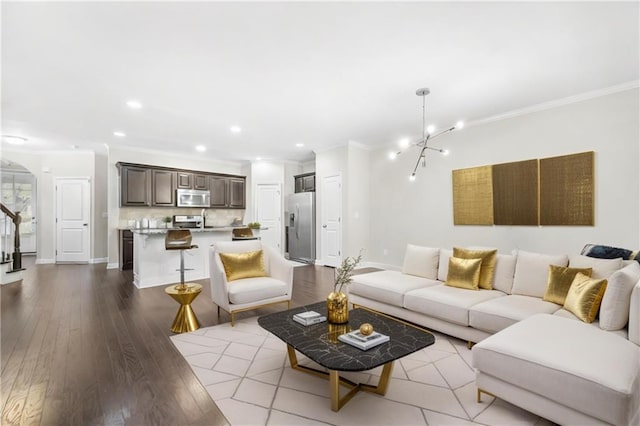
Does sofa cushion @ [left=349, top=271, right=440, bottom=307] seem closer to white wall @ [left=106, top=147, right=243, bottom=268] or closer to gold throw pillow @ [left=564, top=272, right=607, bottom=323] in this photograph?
gold throw pillow @ [left=564, top=272, right=607, bottom=323]

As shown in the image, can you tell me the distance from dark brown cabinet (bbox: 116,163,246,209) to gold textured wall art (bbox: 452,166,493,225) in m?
5.55

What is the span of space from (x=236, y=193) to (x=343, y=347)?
701cm

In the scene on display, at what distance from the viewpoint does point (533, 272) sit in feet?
9.59

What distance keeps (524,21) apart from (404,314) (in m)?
2.83

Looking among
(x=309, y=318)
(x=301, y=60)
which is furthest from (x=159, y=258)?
(x=301, y=60)

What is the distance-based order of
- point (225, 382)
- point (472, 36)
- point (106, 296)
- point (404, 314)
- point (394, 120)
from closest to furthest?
point (225, 382)
point (472, 36)
point (404, 314)
point (106, 296)
point (394, 120)

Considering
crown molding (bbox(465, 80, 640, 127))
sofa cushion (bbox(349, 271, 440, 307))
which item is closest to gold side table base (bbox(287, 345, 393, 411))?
sofa cushion (bbox(349, 271, 440, 307))

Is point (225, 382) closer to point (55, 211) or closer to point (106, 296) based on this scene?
point (106, 296)

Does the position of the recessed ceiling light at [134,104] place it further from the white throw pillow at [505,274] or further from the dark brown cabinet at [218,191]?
the white throw pillow at [505,274]

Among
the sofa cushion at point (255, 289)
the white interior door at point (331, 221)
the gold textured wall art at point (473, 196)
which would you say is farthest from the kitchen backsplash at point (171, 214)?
the gold textured wall art at point (473, 196)

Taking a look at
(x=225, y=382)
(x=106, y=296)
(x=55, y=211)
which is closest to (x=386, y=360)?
(x=225, y=382)

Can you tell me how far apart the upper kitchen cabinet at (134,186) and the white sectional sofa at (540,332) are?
5.66m

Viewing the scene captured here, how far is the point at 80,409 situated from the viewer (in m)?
1.84

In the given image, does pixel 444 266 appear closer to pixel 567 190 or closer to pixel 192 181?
pixel 567 190
